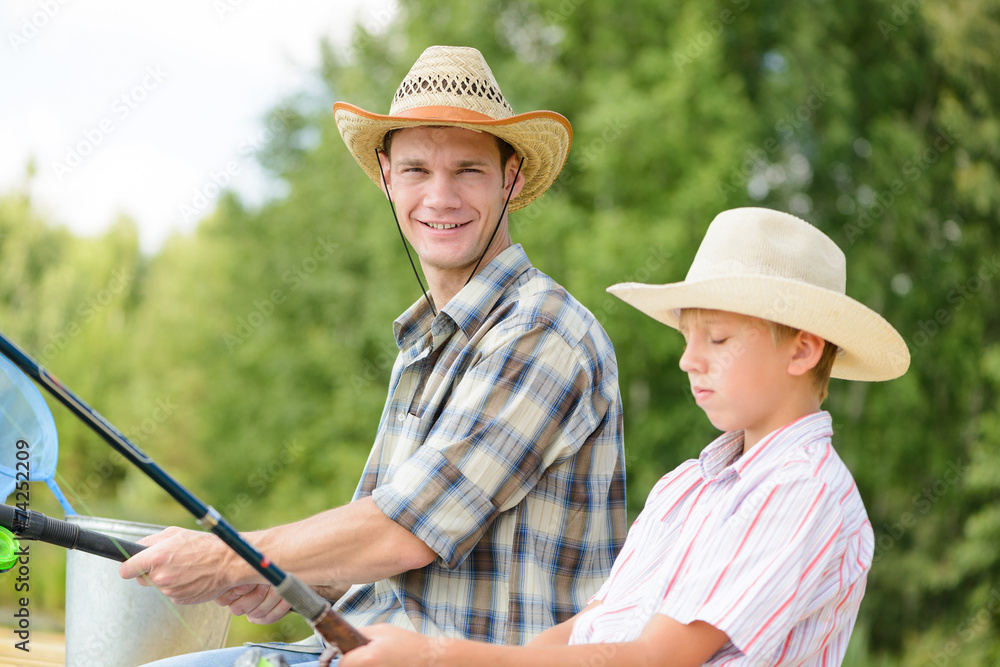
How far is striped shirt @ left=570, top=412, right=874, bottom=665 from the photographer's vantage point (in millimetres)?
1416

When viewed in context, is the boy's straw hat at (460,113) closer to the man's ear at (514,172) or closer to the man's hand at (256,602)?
the man's ear at (514,172)

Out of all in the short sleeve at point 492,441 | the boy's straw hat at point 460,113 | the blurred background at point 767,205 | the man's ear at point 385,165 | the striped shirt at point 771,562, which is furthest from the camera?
the blurred background at point 767,205

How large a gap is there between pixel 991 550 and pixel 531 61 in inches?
296

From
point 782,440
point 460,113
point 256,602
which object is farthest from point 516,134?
point 256,602

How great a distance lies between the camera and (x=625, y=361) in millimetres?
10469

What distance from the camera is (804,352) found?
5.30ft

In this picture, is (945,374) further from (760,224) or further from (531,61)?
(760,224)

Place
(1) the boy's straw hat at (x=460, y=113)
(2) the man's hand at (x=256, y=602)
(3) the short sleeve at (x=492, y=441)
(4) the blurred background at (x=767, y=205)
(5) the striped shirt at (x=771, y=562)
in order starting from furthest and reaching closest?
(4) the blurred background at (x=767, y=205), (1) the boy's straw hat at (x=460, y=113), (2) the man's hand at (x=256, y=602), (3) the short sleeve at (x=492, y=441), (5) the striped shirt at (x=771, y=562)

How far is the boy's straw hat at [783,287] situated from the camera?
5.13 feet

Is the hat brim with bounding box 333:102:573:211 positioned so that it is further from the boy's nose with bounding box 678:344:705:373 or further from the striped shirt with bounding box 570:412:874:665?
the striped shirt with bounding box 570:412:874:665

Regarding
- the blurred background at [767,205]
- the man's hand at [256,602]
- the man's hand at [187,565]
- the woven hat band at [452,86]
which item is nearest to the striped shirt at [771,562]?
the man's hand at [187,565]

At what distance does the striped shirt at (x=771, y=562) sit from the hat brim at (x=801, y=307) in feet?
0.47

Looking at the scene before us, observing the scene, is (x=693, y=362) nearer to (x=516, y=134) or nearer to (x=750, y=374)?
(x=750, y=374)

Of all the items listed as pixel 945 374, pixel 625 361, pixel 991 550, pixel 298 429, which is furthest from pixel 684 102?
pixel 298 429
